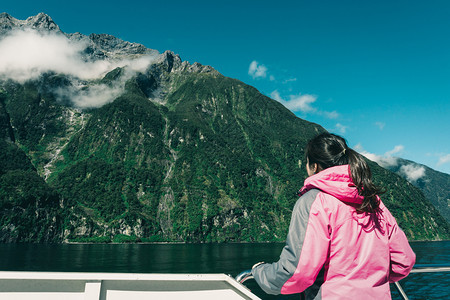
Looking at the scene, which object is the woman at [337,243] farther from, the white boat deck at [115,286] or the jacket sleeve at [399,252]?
the white boat deck at [115,286]

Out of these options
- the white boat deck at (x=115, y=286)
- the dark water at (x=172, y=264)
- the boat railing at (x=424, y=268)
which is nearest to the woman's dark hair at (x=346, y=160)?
the white boat deck at (x=115, y=286)

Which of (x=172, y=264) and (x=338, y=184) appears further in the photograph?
(x=172, y=264)

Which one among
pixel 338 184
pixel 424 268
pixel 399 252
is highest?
pixel 338 184

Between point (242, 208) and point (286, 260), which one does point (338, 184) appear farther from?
point (242, 208)

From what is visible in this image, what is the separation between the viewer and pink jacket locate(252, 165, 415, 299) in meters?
2.14

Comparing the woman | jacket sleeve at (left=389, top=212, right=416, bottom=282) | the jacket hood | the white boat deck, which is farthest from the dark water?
the jacket hood

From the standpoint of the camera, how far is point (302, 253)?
213cm

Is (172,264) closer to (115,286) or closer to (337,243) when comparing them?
(115,286)

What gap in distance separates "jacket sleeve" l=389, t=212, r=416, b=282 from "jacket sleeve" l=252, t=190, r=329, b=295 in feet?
2.13

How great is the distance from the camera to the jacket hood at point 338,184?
7.26ft

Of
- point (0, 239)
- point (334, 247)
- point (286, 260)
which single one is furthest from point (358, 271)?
point (0, 239)

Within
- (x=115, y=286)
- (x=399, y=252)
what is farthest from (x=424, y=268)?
(x=115, y=286)

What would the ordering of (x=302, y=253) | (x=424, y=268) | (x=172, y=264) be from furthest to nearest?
(x=172, y=264)
(x=424, y=268)
(x=302, y=253)

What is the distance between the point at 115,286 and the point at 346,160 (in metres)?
2.29
